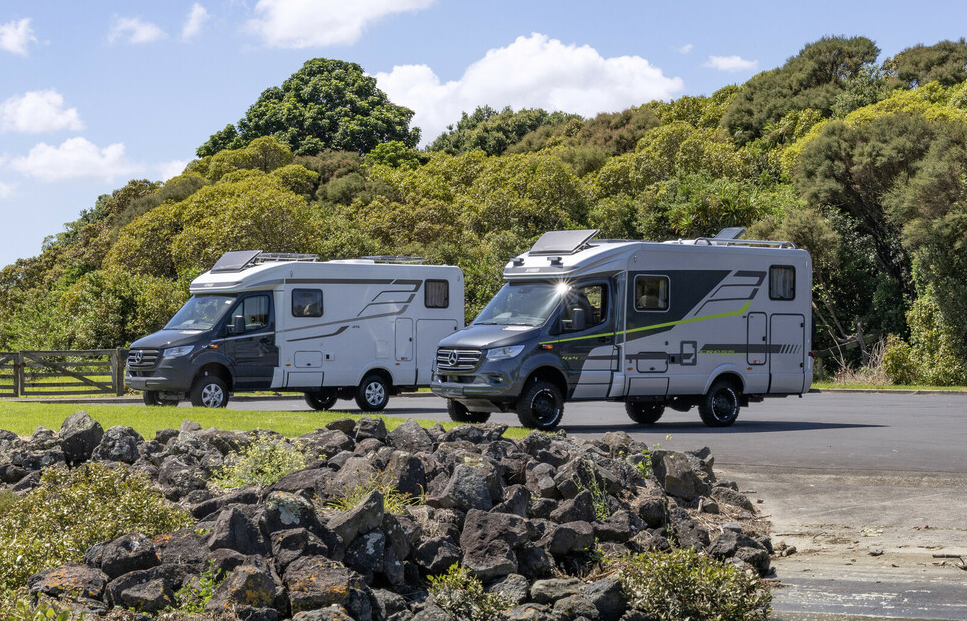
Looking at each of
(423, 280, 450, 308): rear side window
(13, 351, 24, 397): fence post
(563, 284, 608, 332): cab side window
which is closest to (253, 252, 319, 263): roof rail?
(423, 280, 450, 308): rear side window

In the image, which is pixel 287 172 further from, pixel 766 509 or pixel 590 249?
pixel 766 509

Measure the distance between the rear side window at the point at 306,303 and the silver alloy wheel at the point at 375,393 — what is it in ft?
6.10

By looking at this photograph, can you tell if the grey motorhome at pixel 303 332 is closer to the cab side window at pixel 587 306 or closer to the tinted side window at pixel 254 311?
the tinted side window at pixel 254 311

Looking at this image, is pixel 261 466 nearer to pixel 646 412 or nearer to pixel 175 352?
pixel 175 352

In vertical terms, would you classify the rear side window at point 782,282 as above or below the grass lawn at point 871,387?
above

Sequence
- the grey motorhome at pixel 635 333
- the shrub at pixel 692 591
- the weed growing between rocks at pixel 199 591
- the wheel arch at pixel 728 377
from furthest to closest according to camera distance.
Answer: the wheel arch at pixel 728 377, the grey motorhome at pixel 635 333, the shrub at pixel 692 591, the weed growing between rocks at pixel 199 591

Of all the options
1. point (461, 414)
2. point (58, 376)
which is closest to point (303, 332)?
point (461, 414)

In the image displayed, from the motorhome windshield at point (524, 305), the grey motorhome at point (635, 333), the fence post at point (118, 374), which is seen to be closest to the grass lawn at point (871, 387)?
the grey motorhome at point (635, 333)

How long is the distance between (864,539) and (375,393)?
45.0ft

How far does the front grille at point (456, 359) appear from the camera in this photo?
1645cm

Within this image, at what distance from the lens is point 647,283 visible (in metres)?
17.6

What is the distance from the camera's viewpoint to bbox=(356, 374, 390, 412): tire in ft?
70.0

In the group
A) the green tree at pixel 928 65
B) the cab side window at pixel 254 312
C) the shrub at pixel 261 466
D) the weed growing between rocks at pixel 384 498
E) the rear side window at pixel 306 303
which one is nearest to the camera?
the weed growing between rocks at pixel 384 498

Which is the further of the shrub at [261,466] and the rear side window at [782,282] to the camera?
the rear side window at [782,282]
